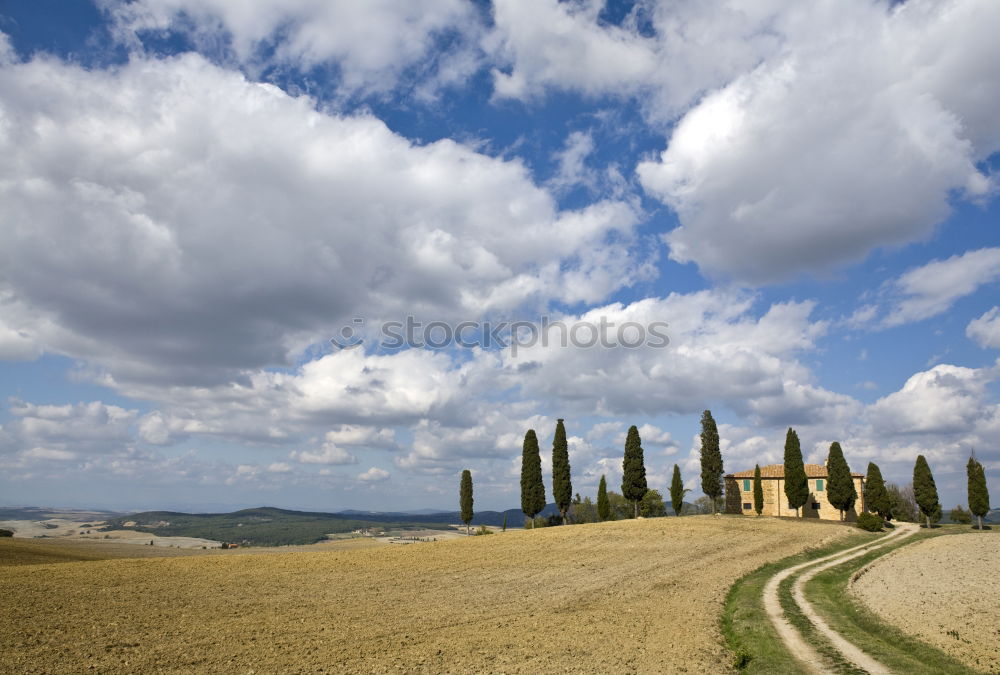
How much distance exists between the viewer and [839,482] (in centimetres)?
7756

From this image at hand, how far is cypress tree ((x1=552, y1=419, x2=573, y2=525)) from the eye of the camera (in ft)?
252

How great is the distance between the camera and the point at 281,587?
1217 inches

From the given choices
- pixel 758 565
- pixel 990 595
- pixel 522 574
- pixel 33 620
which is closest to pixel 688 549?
pixel 758 565

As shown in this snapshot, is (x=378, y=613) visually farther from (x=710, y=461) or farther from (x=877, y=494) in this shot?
(x=877, y=494)

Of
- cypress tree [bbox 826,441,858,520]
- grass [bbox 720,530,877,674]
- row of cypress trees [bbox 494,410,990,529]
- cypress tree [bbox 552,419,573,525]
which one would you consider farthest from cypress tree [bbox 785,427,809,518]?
grass [bbox 720,530,877,674]

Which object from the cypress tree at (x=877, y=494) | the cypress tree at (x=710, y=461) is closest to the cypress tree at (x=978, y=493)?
the cypress tree at (x=877, y=494)

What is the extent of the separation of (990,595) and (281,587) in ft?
104

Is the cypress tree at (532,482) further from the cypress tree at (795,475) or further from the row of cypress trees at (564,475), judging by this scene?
the cypress tree at (795,475)

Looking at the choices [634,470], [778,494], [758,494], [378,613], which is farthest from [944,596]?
[778,494]

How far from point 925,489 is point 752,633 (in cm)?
7679

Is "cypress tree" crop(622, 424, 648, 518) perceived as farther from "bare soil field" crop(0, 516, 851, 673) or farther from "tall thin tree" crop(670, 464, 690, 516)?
"bare soil field" crop(0, 516, 851, 673)

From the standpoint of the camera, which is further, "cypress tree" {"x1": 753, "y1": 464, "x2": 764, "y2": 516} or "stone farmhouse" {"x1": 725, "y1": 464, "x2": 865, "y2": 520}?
"stone farmhouse" {"x1": 725, "y1": 464, "x2": 865, "y2": 520}

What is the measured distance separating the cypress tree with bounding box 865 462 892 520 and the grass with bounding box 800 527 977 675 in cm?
5774

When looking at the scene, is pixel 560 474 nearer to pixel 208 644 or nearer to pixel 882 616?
pixel 882 616
